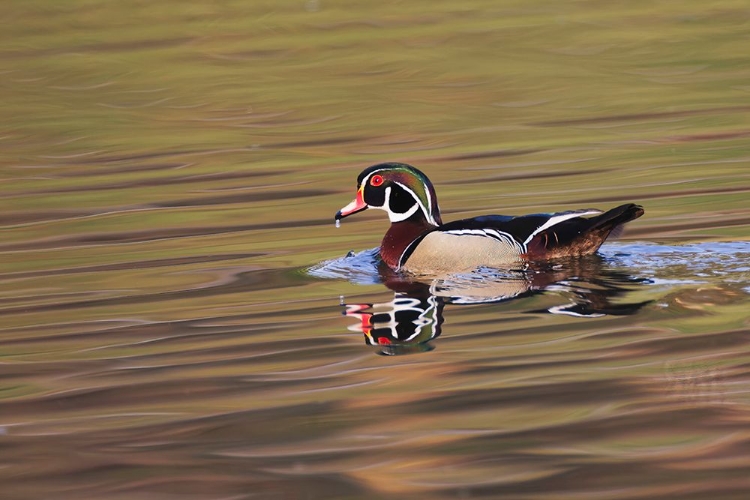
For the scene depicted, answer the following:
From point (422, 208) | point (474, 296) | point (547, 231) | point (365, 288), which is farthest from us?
point (422, 208)

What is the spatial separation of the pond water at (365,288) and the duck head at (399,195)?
40 centimetres

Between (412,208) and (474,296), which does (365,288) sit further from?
(412,208)

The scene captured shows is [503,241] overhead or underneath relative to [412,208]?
underneath

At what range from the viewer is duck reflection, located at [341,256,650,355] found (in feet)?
23.2

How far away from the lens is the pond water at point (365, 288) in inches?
203

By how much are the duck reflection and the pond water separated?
0.09 ft

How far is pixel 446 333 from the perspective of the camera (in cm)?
695

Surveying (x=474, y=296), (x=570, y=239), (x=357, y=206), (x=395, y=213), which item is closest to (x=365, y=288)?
(x=474, y=296)

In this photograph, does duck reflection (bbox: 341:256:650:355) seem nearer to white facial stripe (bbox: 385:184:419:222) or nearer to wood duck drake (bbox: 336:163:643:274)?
wood duck drake (bbox: 336:163:643:274)

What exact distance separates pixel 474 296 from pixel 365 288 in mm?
833

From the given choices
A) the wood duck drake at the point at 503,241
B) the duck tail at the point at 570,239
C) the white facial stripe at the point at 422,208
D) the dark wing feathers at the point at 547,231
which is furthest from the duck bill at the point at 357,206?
the duck tail at the point at 570,239

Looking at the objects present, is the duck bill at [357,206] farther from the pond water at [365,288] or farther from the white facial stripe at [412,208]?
the pond water at [365,288]

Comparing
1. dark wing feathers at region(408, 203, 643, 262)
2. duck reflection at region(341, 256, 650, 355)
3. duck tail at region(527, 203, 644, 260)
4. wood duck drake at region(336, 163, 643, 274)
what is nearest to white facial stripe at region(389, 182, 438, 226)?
wood duck drake at region(336, 163, 643, 274)

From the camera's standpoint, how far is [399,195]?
30.6ft
